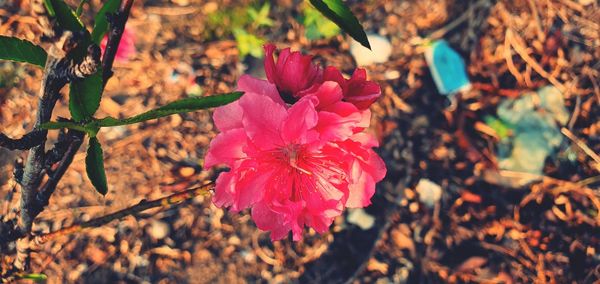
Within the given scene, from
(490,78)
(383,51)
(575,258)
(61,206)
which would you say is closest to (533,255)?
(575,258)

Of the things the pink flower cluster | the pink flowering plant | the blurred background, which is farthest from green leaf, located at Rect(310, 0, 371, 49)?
the blurred background

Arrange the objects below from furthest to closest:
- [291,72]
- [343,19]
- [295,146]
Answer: [295,146] < [291,72] < [343,19]

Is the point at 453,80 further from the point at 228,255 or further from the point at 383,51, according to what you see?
the point at 228,255

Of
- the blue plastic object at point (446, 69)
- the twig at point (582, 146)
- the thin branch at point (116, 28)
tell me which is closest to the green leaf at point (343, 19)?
the thin branch at point (116, 28)

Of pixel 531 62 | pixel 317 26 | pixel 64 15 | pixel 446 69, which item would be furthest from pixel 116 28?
pixel 531 62

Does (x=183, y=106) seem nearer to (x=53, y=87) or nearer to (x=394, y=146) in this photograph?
(x=53, y=87)

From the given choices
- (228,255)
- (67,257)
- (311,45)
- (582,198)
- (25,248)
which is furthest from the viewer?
(311,45)

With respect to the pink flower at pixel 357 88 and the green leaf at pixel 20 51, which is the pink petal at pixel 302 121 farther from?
the green leaf at pixel 20 51
